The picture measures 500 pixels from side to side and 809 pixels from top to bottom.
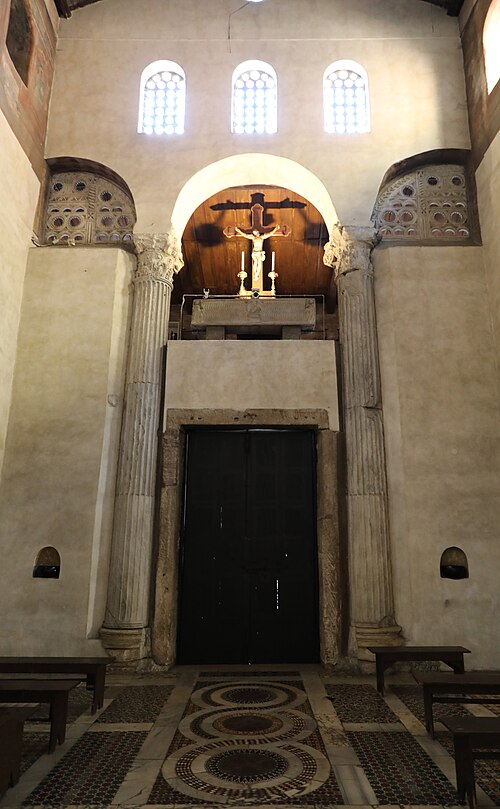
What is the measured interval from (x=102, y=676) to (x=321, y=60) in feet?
30.7

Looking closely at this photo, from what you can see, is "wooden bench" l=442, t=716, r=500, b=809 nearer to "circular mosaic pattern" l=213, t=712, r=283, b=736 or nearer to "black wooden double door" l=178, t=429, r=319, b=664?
"circular mosaic pattern" l=213, t=712, r=283, b=736

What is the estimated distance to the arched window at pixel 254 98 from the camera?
9.11 m

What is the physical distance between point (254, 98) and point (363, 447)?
5981mm

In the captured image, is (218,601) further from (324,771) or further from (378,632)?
(324,771)

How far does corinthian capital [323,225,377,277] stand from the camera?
27.3ft

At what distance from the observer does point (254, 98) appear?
9227mm

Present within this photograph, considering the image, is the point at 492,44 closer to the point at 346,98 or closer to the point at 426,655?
the point at 346,98

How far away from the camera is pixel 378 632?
22.9 feet

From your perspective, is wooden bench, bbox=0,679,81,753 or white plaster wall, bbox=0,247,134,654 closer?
wooden bench, bbox=0,679,81,753

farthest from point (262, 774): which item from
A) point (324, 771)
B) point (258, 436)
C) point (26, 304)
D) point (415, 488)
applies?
point (26, 304)

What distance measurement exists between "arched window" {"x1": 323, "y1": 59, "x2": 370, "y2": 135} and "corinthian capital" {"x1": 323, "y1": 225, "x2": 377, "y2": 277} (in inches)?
73.0

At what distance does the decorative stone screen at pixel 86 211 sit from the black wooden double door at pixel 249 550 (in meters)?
3.46

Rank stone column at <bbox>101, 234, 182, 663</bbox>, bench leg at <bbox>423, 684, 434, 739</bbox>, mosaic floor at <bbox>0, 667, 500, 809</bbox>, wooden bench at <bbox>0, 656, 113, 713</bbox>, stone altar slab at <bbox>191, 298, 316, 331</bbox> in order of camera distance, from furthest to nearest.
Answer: stone altar slab at <bbox>191, 298, 316, 331</bbox> < stone column at <bbox>101, 234, 182, 663</bbox> < wooden bench at <bbox>0, 656, 113, 713</bbox> < bench leg at <bbox>423, 684, 434, 739</bbox> < mosaic floor at <bbox>0, 667, 500, 809</bbox>

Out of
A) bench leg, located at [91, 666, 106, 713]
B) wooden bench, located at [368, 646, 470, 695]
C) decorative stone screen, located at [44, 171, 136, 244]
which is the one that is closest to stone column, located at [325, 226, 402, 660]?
wooden bench, located at [368, 646, 470, 695]
